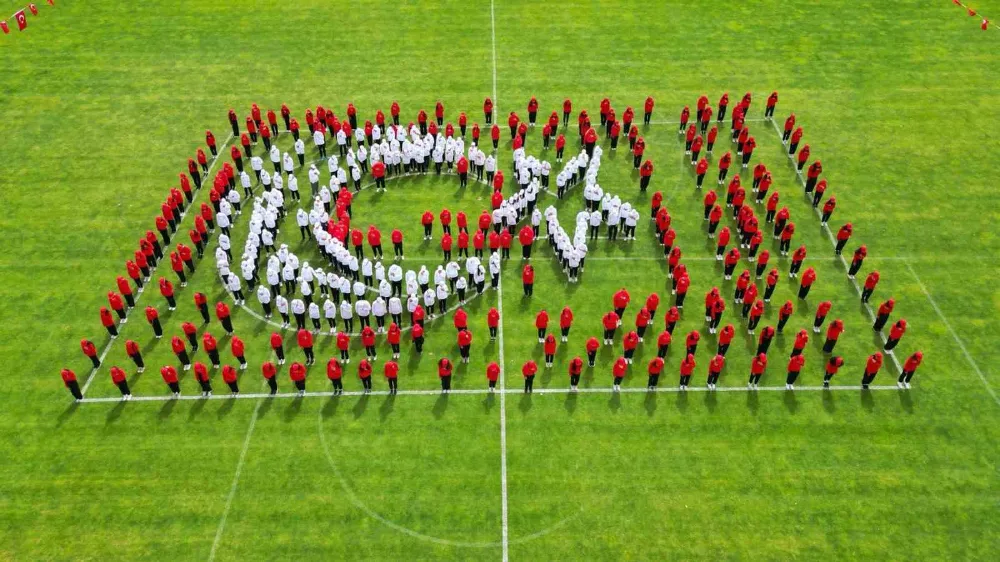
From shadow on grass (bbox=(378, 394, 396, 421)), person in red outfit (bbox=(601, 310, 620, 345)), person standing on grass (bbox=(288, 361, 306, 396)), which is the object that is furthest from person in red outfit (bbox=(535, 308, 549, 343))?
person standing on grass (bbox=(288, 361, 306, 396))

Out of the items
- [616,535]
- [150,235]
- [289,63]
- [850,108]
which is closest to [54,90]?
[289,63]

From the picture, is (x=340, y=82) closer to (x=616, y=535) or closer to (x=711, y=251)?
(x=711, y=251)

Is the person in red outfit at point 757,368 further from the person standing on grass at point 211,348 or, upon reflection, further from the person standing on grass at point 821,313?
the person standing on grass at point 211,348

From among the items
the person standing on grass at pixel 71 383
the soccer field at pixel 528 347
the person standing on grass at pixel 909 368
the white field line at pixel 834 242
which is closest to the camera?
the soccer field at pixel 528 347

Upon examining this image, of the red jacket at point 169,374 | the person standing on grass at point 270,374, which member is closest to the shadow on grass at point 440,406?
the person standing on grass at point 270,374

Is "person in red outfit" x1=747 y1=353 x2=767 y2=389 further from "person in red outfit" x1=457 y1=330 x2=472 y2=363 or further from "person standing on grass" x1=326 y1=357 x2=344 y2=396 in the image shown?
"person standing on grass" x1=326 y1=357 x2=344 y2=396
